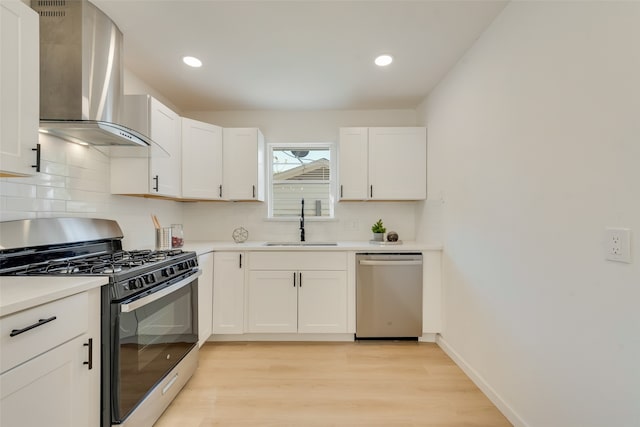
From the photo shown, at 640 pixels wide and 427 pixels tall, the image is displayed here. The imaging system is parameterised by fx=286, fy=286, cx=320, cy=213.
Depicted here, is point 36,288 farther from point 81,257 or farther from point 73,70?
point 73,70

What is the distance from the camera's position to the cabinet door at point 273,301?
2.81m

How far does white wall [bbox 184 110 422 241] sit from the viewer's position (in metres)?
3.51

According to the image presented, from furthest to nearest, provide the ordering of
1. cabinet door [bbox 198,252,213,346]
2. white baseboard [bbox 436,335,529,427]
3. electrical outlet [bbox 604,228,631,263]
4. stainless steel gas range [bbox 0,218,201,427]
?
1. cabinet door [bbox 198,252,213,346]
2. white baseboard [bbox 436,335,529,427]
3. stainless steel gas range [bbox 0,218,201,427]
4. electrical outlet [bbox 604,228,631,263]

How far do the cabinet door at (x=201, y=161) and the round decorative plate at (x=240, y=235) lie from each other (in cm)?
48

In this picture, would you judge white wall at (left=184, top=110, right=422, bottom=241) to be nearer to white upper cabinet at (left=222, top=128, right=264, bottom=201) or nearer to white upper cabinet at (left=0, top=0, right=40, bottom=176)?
white upper cabinet at (left=222, top=128, right=264, bottom=201)

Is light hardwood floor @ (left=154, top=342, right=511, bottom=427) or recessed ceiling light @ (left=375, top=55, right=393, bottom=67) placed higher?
recessed ceiling light @ (left=375, top=55, right=393, bottom=67)

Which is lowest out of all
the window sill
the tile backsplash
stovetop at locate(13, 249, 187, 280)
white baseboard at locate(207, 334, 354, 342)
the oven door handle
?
white baseboard at locate(207, 334, 354, 342)

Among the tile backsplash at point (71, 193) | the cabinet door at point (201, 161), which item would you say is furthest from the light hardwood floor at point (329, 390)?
the cabinet door at point (201, 161)

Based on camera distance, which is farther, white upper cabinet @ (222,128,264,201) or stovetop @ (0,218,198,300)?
white upper cabinet @ (222,128,264,201)

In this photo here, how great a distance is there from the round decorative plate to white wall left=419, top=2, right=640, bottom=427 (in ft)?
7.54

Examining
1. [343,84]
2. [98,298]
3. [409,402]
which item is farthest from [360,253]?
[98,298]

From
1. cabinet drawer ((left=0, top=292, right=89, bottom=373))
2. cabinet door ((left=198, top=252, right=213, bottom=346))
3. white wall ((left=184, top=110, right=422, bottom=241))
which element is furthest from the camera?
white wall ((left=184, top=110, right=422, bottom=241))

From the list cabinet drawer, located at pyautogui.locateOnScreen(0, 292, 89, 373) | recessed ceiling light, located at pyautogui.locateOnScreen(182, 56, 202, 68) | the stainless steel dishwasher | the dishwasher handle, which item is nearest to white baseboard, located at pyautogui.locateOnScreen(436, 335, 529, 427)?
the stainless steel dishwasher

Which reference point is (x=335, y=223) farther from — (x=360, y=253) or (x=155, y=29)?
(x=155, y=29)
